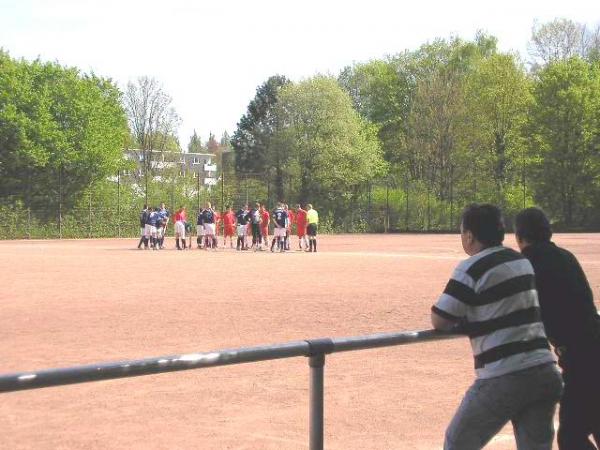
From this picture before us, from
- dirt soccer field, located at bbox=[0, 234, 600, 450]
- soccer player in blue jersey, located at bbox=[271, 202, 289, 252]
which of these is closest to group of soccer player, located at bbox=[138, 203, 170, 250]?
soccer player in blue jersey, located at bbox=[271, 202, 289, 252]

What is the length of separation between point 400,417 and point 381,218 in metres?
51.8

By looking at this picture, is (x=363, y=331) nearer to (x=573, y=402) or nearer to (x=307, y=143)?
(x=573, y=402)

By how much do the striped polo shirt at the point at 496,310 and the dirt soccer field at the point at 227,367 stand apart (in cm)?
92

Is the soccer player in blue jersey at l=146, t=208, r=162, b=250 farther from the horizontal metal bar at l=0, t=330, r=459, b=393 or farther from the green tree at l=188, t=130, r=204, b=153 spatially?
the green tree at l=188, t=130, r=204, b=153

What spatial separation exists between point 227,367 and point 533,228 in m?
4.95

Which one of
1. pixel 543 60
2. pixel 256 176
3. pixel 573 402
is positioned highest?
pixel 543 60

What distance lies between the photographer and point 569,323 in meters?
4.18

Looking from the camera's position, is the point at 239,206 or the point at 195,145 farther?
the point at 195,145

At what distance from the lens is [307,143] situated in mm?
62125

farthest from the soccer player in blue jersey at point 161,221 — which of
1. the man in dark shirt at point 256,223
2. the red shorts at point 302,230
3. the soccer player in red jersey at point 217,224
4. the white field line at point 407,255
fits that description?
the white field line at point 407,255

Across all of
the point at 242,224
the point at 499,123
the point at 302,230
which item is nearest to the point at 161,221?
the point at 242,224

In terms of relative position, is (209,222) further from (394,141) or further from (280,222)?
(394,141)

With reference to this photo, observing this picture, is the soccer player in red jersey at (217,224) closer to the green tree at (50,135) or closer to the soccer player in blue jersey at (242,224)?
the soccer player in blue jersey at (242,224)

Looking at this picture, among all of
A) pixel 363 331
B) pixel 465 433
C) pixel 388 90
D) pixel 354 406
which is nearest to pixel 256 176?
pixel 388 90
